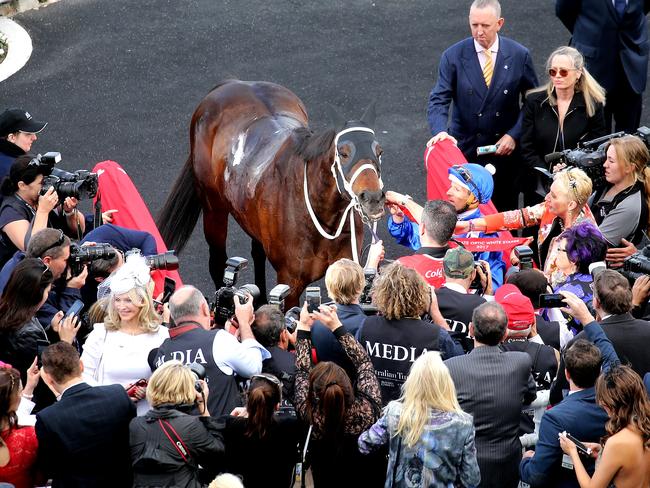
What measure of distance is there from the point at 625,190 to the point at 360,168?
6.52ft

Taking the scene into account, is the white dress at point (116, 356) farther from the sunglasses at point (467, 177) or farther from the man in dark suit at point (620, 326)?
the sunglasses at point (467, 177)

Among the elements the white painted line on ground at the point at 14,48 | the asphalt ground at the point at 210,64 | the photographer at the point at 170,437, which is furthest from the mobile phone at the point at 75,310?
the white painted line on ground at the point at 14,48

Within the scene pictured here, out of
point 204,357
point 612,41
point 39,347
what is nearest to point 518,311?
point 204,357

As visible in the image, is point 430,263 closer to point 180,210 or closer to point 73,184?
point 73,184

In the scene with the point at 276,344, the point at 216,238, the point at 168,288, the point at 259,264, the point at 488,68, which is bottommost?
the point at 259,264

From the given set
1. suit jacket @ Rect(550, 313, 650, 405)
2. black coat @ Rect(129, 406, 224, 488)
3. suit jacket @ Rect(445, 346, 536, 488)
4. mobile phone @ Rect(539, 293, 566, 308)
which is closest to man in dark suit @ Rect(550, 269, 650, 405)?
suit jacket @ Rect(550, 313, 650, 405)

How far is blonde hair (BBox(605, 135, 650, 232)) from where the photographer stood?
24.9 feet

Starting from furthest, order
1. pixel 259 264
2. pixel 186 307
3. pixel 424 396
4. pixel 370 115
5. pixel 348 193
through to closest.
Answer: pixel 259 264 < pixel 370 115 < pixel 348 193 < pixel 186 307 < pixel 424 396

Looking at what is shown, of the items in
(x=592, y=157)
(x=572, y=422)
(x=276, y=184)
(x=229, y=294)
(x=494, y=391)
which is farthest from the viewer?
(x=276, y=184)

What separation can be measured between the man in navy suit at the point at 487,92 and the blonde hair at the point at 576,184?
1.98m

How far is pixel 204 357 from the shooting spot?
5676mm

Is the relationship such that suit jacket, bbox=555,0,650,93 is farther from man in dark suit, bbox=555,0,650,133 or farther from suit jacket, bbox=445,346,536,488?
suit jacket, bbox=445,346,536,488

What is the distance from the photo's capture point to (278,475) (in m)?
5.39

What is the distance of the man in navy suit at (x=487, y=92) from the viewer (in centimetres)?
923
